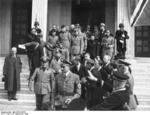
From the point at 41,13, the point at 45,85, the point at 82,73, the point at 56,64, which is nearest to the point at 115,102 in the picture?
the point at 82,73

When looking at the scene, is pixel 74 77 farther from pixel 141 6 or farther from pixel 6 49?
pixel 6 49

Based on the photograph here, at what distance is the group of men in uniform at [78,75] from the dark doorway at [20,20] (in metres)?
6.05

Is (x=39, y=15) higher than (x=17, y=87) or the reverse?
higher

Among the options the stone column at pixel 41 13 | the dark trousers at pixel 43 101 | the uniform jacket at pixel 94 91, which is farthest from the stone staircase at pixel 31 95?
the uniform jacket at pixel 94 91

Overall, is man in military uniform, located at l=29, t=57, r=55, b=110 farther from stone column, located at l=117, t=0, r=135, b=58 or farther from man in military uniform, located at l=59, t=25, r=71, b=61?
stone column, located at l=117, t=0, r=135, b=58

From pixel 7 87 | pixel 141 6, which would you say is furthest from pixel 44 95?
pixel 141 6

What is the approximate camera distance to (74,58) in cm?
1295

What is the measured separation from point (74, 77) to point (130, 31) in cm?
866

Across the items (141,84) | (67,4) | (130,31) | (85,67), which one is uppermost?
(67,4)

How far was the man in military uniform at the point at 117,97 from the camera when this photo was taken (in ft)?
19.5

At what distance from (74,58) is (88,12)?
7.93m

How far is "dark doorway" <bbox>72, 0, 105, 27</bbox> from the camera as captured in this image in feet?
66.6

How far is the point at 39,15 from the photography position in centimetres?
1655

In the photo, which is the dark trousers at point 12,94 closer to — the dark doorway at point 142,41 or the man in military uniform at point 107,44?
the man in military uniform at point 107,44
